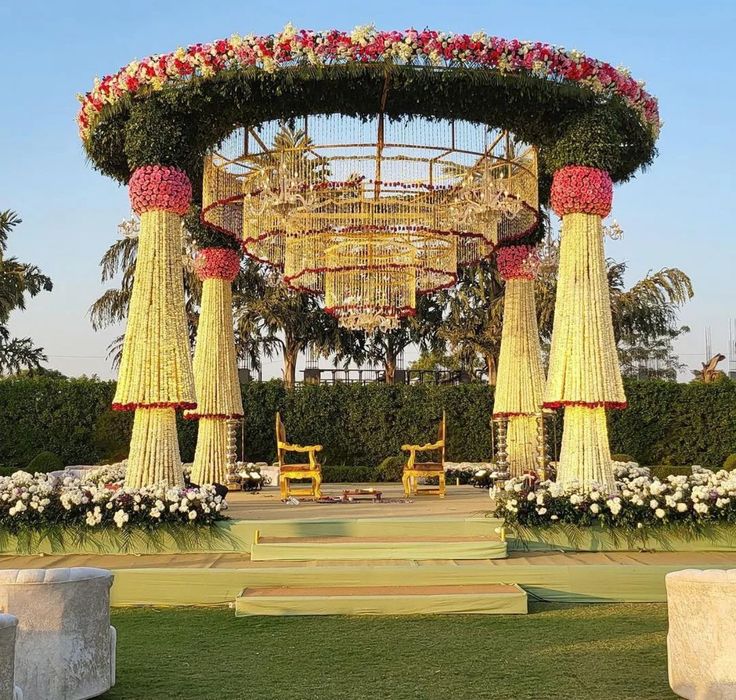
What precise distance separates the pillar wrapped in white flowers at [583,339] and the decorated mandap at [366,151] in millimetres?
16

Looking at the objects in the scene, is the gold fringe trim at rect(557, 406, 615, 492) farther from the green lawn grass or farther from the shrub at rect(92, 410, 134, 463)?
the shrub at rect(92, 410, 134, 463)

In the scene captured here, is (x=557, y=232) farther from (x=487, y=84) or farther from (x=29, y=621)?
(x=29, y=621)

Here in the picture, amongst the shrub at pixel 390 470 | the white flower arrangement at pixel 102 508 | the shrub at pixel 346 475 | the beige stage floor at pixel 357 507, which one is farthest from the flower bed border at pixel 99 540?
the shrub at pixel 346 475

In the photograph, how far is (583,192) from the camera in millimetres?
9695

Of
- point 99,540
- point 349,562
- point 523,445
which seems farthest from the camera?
point 523,445

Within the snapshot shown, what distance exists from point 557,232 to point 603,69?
3.63 metres

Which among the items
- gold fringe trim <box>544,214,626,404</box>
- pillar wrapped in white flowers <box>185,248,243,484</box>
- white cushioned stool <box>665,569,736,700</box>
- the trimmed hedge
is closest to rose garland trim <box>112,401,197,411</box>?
pillar wrapped in white flowers <box>185,248,243,484</box>

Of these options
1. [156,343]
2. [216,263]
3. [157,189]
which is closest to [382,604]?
[156,343]

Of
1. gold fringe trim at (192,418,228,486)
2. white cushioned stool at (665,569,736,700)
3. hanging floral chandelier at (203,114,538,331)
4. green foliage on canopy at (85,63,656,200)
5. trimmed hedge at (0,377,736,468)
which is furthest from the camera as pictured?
trimmed hedge at (0,377,736,468)

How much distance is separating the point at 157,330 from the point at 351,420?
999cm

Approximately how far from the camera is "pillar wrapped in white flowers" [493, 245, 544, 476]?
12672 mm

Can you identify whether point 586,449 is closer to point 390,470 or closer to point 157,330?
point 157,330

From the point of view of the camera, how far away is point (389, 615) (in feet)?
23.5

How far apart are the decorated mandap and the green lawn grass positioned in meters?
2.58
